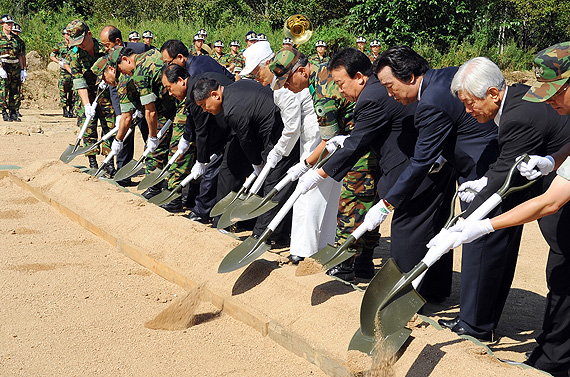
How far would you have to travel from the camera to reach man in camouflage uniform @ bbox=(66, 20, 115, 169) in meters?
8.20

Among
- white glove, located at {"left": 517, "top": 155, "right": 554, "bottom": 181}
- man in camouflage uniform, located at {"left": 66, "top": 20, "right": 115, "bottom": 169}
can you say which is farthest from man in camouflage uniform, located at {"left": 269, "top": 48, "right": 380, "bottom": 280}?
man in camouflage uniform, located at {"left": 66, "top": 20, "right": 115, "bottom": 169}

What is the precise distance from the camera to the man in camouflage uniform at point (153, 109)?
22.1 ft

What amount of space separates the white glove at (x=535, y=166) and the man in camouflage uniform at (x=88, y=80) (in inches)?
238

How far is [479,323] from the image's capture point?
151 inches

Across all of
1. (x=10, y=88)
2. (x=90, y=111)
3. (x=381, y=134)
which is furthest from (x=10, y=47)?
(x=381, y=134)

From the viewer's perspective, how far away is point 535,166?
3.33 meters

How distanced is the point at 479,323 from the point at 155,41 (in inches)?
662

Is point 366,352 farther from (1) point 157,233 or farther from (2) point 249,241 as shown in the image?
(1) point 157,233

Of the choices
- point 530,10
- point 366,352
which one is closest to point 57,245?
point 366,352

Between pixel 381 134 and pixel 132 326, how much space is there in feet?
6.83

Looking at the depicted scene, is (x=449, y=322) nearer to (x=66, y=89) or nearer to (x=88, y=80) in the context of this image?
(x=88, y=80)

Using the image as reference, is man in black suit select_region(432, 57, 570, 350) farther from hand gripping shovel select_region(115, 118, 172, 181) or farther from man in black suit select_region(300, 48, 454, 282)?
hand gripping shovel select_region(115, 118, 172, 181)

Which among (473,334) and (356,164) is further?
(356,164)

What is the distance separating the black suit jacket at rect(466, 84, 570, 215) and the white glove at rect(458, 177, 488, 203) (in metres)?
0.23
